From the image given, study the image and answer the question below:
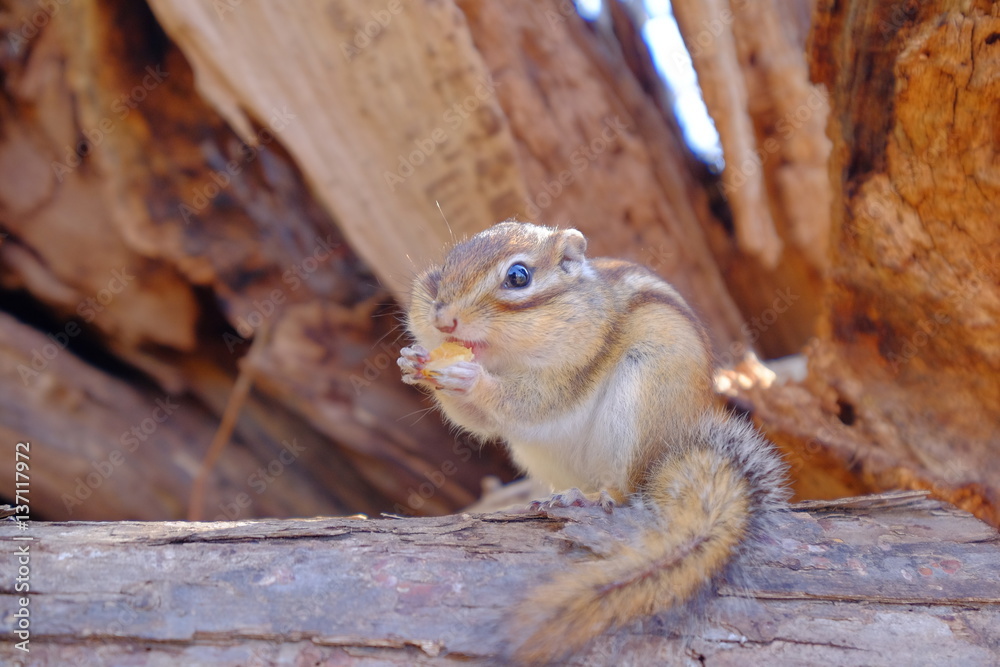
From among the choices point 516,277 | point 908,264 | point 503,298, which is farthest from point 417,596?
point 908,264

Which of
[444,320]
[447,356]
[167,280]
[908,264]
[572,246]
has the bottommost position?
[908,264]

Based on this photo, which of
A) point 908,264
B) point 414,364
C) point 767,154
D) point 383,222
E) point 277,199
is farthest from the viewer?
point 767,154

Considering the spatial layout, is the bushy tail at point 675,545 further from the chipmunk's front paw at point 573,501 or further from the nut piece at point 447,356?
the nut piece at point 447,356

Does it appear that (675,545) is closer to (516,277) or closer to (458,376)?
(458,376)

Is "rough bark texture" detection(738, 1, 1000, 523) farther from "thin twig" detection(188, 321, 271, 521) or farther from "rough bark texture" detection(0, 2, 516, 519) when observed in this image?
"thin twig" detection(188, 321, 271, 521)

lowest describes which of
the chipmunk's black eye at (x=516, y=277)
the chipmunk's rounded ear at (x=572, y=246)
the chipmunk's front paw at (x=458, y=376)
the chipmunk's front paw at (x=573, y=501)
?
the chipmunk's front paw at (x=573, y=501)

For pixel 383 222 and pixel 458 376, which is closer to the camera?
pixel 458 376

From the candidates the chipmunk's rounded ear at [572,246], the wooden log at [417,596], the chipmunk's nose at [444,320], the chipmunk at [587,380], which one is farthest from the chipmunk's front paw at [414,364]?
the chipmunk's rounded ear at [572,246]

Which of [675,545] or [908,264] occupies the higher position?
[675,545]
